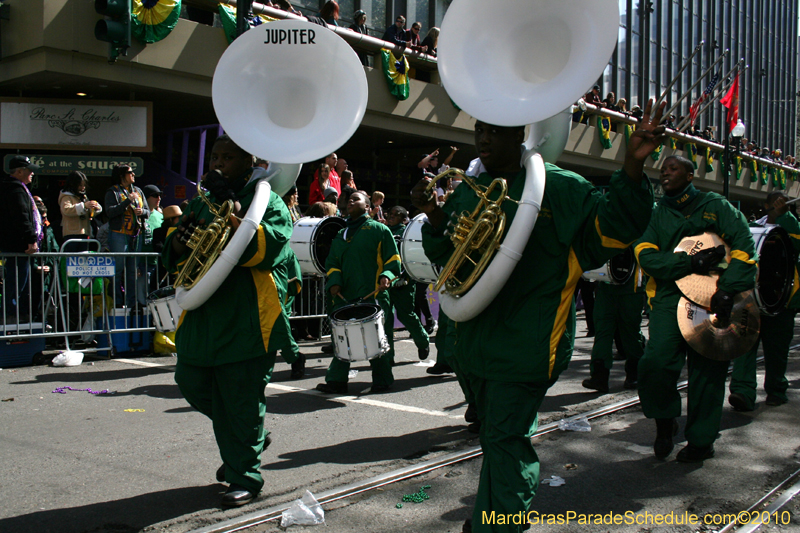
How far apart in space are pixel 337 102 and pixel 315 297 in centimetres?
653

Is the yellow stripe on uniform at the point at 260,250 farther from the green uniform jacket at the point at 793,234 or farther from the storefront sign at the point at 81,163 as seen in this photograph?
the storefront sign at the point at 81,163

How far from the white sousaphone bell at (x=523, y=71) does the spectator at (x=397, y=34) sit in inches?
529

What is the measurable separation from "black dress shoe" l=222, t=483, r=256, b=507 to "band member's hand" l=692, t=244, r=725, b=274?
3065 millimetres

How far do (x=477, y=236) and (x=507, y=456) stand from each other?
897mm

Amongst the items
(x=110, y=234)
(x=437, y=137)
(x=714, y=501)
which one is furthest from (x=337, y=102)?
(x=437, y=137)

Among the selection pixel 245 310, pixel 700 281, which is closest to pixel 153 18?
pixel 245 310

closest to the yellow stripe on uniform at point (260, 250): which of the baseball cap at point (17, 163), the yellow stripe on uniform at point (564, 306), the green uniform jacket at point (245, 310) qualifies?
the green uniform jacket at point (245, 310)

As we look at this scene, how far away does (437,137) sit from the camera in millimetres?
17984

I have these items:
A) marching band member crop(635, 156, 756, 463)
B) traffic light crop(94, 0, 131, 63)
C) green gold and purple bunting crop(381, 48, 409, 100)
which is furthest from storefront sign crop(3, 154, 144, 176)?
marching band member crop(635, 156, 756, 463)

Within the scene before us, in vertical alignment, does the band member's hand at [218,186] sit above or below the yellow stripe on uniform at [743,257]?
above

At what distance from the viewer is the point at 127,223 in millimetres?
9422

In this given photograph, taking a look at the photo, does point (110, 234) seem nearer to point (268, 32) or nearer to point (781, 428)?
point (268, 32)

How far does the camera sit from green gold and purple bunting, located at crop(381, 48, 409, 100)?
15.7 meters

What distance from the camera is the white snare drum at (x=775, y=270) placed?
608cm
